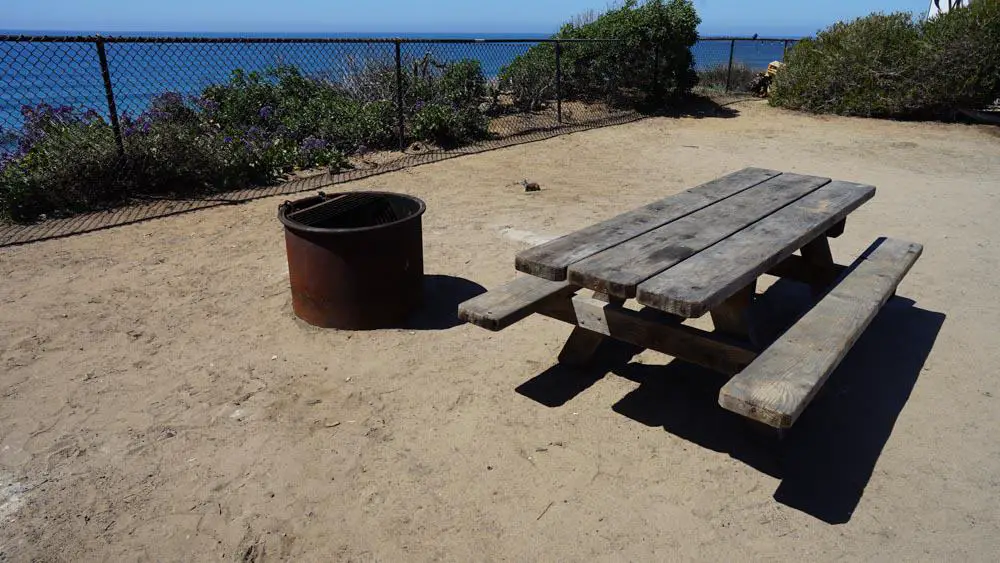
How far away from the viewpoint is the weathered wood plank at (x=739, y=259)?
2410 mm

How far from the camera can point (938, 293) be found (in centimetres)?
450

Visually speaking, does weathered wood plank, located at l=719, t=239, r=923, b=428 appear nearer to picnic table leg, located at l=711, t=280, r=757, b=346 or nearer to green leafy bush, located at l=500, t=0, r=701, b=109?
picnic table leg, located at l=711, t=280, r=757, b=346

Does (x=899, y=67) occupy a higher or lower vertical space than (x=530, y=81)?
higher

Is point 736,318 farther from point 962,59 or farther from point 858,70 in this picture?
point 858,70

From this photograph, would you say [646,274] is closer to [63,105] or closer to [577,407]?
[577,407]

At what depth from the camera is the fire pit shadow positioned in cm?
407

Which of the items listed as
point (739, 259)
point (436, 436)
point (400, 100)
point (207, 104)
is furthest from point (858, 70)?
point (436, 436)

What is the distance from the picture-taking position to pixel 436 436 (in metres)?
2.98

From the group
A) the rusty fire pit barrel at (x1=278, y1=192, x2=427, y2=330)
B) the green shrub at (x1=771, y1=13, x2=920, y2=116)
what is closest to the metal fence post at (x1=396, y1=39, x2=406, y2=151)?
the rusty fire pit barrel at (x1=278, y1=192, x2=427, y2=330)

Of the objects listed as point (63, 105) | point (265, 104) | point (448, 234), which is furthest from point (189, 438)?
point (265, 104)

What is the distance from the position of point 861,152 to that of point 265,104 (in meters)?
8.26

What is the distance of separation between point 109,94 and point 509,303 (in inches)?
202

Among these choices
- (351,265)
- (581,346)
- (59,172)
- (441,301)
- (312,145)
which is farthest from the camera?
(312,145)

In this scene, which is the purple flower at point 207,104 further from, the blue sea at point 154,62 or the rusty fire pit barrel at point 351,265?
the rusty fire pit barrel at point 351,265
